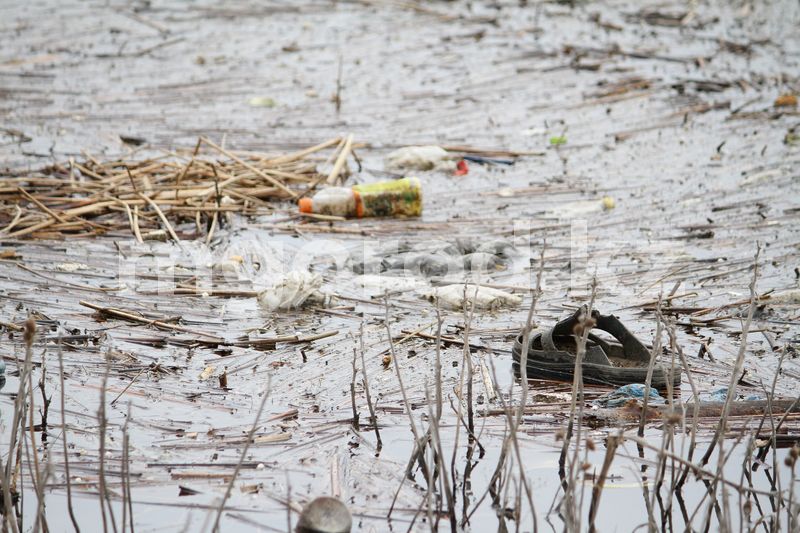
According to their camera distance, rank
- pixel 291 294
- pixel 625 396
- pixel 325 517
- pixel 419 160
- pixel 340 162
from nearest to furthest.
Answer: pixel 325 517 → pixel 625 396 → pixel 291 294 → pixel 340 162 → pixel 419 160

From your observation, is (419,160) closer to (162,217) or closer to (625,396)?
(162,217)

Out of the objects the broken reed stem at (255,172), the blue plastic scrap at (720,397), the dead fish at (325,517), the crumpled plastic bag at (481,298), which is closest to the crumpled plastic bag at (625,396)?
the blue plastic scrap at (720,397)

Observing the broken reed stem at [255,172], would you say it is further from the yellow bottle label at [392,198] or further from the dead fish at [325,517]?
the dead fish at [325,517]

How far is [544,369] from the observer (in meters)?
4.28

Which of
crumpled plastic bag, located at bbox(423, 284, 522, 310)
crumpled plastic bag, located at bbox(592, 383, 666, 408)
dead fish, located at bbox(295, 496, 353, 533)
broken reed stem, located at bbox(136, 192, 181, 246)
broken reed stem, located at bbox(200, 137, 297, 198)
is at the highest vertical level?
broken reed stem, located at bbox(200, 137, 297, 198)

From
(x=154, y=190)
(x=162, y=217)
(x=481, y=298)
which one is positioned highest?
(x=154, y=190)

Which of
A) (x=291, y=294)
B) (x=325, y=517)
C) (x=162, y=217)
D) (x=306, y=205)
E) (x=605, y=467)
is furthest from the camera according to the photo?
(x=306, y=205)

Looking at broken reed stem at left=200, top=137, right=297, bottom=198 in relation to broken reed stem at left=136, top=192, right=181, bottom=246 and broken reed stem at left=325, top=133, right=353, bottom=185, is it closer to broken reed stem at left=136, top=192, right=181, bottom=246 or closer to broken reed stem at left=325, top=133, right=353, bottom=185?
broken reed stem at left=325, top=133, right=353, bottom=185

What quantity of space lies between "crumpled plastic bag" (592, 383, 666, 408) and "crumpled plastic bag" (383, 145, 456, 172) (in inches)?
155

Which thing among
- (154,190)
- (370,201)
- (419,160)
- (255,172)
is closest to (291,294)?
(370,201)

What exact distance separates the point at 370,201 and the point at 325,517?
12.8 feet

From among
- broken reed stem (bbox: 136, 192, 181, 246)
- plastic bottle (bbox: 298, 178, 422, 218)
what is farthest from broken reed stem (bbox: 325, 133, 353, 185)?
broken reed stem (bbox: 136, 192, 181, 246)

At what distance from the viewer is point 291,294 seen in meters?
5.02

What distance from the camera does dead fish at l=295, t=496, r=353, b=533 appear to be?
295cm
